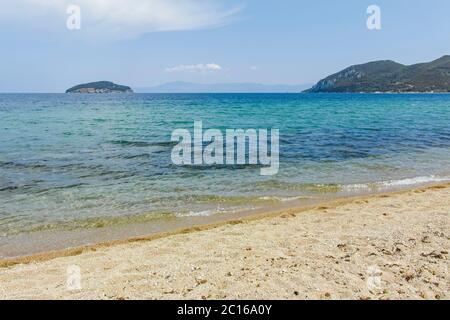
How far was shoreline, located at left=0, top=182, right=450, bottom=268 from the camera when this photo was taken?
941 centimetres

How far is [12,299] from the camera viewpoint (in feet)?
22.0

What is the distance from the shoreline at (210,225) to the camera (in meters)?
9.41

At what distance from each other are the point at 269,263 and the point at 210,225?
3.89m

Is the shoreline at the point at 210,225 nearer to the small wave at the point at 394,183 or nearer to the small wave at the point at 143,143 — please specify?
the small wave at the point at 394,183

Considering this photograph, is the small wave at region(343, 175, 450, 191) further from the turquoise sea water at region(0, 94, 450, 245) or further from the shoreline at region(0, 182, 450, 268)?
the shoreline at region(0, 182, 450, 268)

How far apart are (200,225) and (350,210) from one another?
467 cm

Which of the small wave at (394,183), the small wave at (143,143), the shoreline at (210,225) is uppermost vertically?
the small wave at (143,143)

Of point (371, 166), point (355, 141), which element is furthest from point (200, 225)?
point (355, 141)

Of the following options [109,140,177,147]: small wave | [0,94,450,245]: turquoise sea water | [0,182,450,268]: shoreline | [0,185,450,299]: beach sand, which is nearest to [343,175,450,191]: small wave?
[0,94,450,245]: turquoise sea water

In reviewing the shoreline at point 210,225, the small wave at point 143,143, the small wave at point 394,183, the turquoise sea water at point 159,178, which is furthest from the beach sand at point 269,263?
the small wave at point 143,143

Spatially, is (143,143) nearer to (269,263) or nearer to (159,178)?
(159,178)

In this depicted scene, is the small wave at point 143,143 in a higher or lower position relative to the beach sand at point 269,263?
higher

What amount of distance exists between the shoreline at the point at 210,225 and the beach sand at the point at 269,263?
76mm

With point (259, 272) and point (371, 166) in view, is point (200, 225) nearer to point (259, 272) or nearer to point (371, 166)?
point (259, 272)
